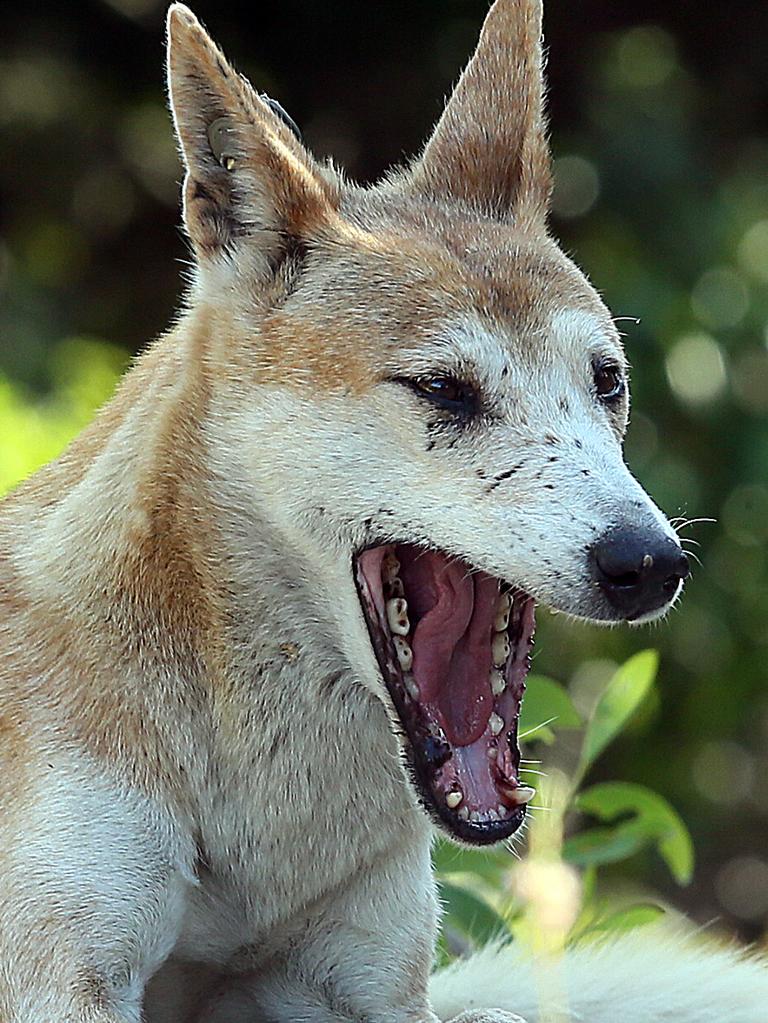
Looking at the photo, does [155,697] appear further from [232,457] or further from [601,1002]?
[601,1002]

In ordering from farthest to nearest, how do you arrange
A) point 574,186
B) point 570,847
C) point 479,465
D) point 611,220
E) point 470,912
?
point 574,186, point 611,220, point 570,847, point 470,912, point 479,465

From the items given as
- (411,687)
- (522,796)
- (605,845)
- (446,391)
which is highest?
(446,391)

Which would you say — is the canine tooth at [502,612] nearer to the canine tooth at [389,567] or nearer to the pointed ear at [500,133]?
the canine tooth at [389,567]

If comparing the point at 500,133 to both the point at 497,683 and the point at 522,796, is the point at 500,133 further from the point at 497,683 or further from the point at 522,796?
the point at 522,796

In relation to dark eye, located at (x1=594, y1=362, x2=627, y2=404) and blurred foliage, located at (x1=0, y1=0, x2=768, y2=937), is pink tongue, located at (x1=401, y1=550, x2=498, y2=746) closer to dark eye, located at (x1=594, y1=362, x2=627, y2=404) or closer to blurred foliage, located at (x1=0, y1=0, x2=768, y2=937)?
dark eye, located at (x1=594, y1=362, x2=627, y2=404)

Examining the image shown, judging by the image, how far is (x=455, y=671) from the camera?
3.36m

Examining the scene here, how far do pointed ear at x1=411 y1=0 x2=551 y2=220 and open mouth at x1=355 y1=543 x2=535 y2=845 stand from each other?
854 mm

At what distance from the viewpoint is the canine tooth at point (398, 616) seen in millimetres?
3277

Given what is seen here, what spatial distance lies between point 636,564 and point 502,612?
0.46m

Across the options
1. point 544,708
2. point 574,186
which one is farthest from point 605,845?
point 574,186

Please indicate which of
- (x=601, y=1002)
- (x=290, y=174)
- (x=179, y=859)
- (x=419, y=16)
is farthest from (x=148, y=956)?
(x=419, y=16)

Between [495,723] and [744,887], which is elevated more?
[495,723]

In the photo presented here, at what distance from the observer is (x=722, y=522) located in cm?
858

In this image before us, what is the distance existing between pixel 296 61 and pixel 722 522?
3.12 metres
